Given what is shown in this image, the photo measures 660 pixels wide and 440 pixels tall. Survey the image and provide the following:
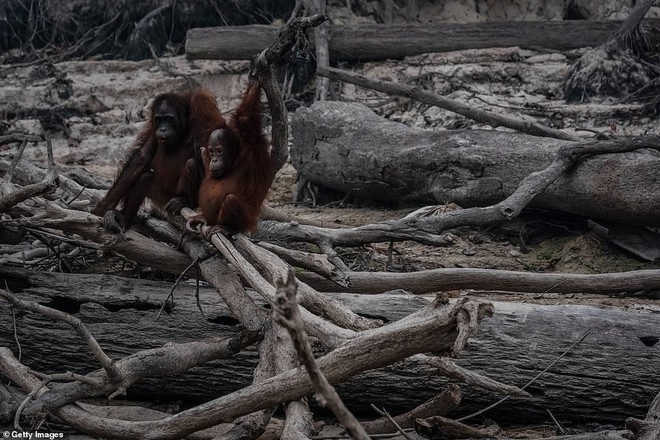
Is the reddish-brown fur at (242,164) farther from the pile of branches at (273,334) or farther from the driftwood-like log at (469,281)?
the driftwood-like log at (469,281)

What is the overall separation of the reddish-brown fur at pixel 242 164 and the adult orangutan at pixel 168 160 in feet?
0.56

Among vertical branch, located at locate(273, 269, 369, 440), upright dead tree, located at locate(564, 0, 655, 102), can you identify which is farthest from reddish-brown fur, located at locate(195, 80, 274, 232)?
upright dead tree, located at locate(564, 0, 655, 102)

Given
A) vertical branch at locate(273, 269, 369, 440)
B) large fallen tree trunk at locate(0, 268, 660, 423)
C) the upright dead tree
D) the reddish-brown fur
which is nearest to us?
vertical branch at locate(273, 269, 369, 440)

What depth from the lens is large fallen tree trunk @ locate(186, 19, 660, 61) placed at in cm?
1167

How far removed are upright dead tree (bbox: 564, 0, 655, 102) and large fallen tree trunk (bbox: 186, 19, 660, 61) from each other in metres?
0.93

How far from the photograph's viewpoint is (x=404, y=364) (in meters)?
5.32

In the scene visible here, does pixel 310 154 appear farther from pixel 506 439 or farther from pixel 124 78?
pixel 506 439

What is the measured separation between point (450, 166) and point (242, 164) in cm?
277

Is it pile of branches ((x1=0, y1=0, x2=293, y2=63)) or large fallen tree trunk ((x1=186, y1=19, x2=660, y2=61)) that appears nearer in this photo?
large fallen tree trunk ((x1=186, y1=19, x2=660, y2=61))

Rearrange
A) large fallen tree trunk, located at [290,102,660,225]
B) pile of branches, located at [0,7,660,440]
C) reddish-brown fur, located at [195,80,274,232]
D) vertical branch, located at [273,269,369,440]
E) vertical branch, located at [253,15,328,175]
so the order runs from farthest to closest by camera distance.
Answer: large fallen tree trunk, located at [290,102,660,225] < reddish-brown fur, located at [195,80,274,232] < vertical branch, located at [253,15,328,175] < pile of branches, located at [0,7,660,440] < vertical branch, located at [273,269,369,440]

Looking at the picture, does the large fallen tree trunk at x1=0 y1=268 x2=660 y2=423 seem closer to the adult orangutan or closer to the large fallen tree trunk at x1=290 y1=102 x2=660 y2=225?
the adult orangutan

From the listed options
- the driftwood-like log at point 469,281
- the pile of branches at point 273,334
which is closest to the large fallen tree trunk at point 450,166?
the pile of branches at point 273,334

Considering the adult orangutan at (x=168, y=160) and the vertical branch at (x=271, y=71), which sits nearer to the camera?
the vertical branch at (x=271, y=71)

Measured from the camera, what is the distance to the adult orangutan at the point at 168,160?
6414 millimetres
